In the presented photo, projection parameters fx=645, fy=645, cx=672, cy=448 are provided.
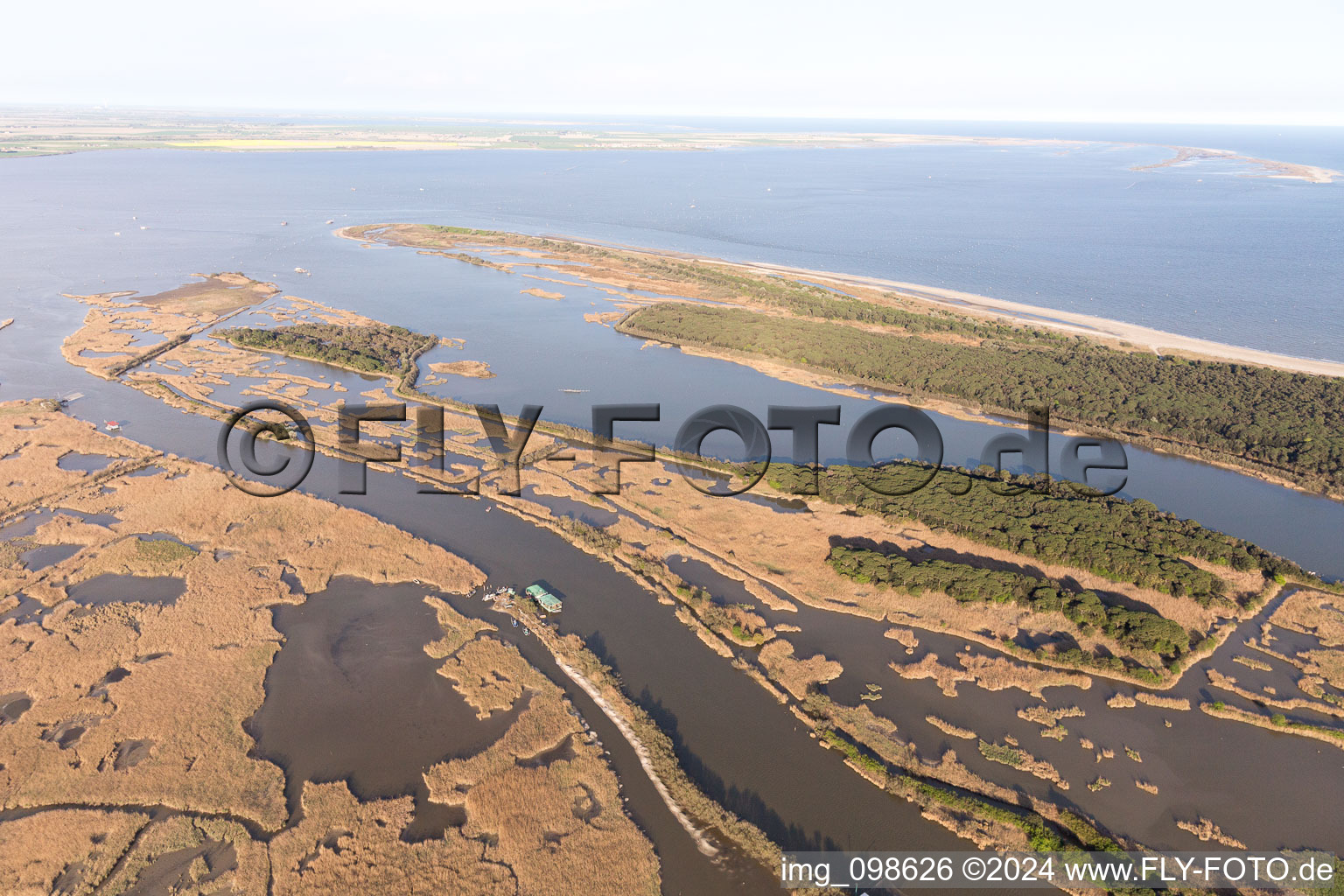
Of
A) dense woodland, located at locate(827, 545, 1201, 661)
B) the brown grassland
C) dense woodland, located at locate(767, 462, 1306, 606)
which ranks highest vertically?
dense woodland, located at locate(767, 462, 1306, 606)

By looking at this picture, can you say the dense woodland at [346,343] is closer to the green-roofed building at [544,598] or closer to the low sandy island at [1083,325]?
the green-roofed building at [544,598]

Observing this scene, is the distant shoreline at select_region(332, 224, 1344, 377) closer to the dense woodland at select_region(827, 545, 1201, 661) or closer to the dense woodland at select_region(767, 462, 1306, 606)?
the dense woodland at select_region(767, 462, 1306, 606)

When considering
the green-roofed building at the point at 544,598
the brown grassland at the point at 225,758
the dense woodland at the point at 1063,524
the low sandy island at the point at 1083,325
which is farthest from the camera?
the low sandy island at the point at 1083,325

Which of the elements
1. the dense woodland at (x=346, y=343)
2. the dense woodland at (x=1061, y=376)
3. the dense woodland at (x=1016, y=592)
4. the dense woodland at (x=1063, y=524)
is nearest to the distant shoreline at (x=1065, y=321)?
the dense woodland at (x=1061, y=376)

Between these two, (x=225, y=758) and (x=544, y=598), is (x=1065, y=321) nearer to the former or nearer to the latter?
(x=544, y=598)

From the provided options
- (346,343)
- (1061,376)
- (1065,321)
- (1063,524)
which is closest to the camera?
(1063,524)

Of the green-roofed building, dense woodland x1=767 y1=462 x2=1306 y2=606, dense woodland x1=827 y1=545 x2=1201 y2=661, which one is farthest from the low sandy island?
the green-roofed building

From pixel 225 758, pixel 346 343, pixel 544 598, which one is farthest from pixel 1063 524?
pixel 346 343
